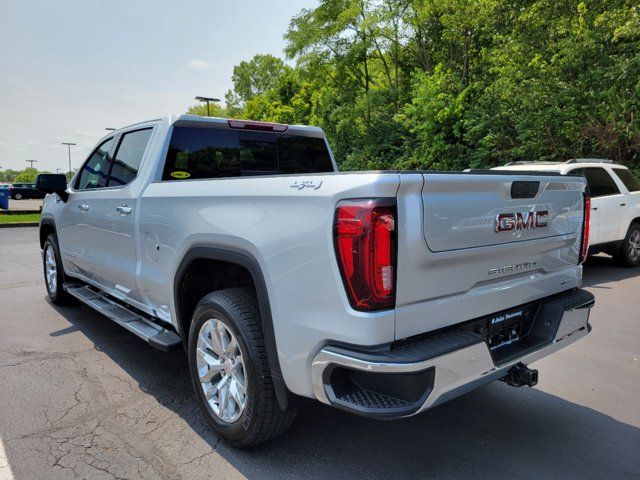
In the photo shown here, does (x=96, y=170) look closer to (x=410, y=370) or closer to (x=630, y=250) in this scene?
(x=410, y=370)

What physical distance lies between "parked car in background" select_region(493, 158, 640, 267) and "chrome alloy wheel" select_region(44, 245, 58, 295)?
6460mm

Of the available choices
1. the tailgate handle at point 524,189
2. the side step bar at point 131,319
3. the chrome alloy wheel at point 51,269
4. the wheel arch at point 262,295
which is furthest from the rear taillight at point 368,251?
the chrome alloy wheel at point 51,269

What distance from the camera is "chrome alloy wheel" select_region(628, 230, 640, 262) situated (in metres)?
8.59

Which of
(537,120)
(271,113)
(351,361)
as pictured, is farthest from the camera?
(271,113)

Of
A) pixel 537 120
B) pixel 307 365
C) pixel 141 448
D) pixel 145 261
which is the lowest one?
pixel 141 448

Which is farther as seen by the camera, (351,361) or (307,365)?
(307,365)

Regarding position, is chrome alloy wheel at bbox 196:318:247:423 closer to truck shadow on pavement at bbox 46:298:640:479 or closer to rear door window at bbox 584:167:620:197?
truck shadow on pavement at bbox 46:298:640:479

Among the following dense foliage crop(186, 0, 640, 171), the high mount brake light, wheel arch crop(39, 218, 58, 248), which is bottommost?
wheel arch crop(39, 218, 58, 248)

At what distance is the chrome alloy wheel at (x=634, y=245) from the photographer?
8.59 meters

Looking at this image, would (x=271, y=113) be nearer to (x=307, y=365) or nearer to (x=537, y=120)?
(x=537, y=120)

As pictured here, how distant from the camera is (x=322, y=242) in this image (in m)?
2.12

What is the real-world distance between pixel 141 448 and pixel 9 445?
0.78 metres

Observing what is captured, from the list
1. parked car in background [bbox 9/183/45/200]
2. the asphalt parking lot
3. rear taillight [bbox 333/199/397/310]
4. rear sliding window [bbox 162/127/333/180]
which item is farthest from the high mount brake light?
parked car in background [bbox 9/183/45/200]

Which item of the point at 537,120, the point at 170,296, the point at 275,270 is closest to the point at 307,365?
A: the point at 275,270
